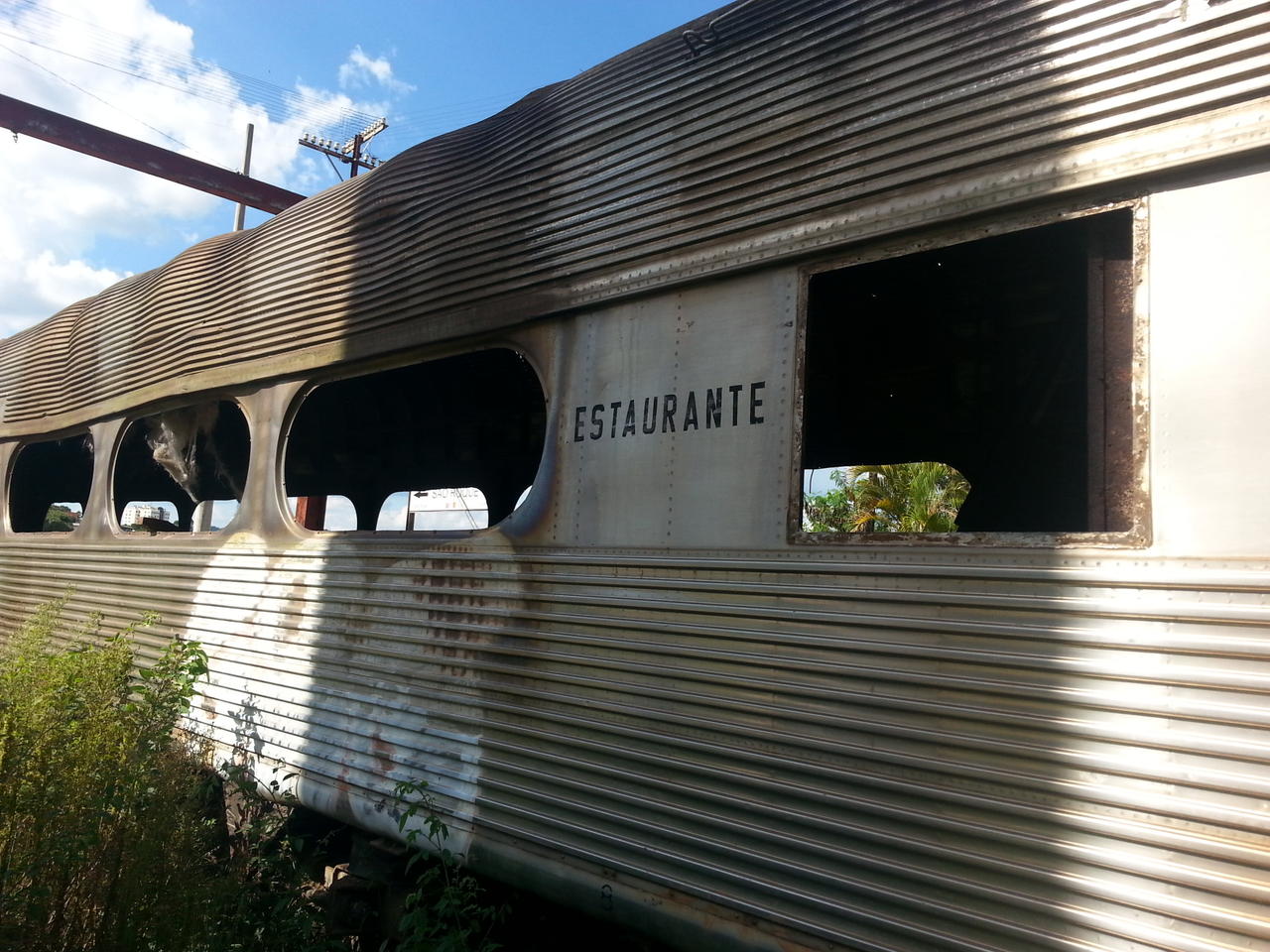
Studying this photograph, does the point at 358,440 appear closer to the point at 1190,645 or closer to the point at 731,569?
the point at 731,569

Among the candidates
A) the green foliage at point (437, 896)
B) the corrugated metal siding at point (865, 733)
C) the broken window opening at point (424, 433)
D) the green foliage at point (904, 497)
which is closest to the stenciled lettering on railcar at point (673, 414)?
the corrugated metal siding at point (865, 733)

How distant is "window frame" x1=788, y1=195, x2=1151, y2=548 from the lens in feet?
7.72

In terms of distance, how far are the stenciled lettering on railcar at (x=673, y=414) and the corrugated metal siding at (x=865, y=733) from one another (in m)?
0.52

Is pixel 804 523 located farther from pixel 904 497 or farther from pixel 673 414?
pixel 904 497

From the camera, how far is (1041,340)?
476 cm

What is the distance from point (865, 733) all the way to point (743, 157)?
7.18ft

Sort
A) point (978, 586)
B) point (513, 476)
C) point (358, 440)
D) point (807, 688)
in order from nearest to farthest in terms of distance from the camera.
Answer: point (978, 586)
point (807, 688)
point (358, 440)
point (513, 476)

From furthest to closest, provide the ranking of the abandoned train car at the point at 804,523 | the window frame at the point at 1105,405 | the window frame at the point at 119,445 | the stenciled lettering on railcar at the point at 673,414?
the window frame at the point at 119,445 → the stenciled lettering on railcar at the point at 673,414 → the window frame at the point at 1105,405 → the abandoned train car at the point at 804,523

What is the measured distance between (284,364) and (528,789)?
3.25m

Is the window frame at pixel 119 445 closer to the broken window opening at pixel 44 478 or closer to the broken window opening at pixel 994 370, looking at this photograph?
the broken window opening at pixel 44 478

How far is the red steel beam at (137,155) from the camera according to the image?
48.2ft

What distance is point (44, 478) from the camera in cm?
1034

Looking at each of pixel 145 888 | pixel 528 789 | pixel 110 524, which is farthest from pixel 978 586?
pixel 110 524

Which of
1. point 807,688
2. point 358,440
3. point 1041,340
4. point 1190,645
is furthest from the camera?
point 358,440
